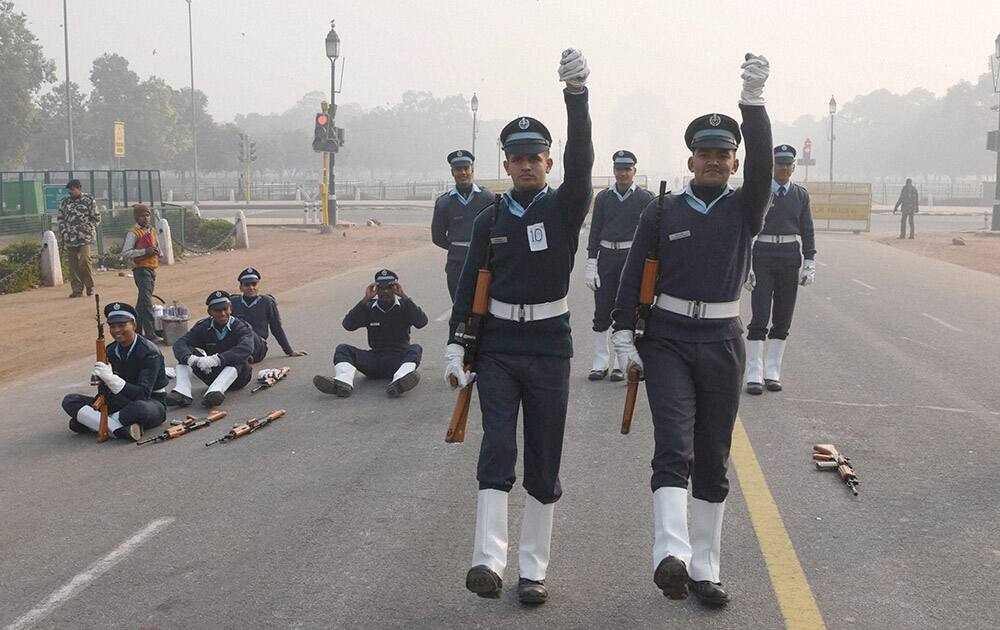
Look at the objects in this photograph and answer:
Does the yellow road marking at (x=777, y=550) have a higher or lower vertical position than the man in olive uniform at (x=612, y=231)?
lower

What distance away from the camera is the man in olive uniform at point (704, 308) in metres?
5.14

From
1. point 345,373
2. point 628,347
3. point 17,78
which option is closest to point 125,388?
point 345,373

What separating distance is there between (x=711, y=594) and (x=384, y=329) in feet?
20.7

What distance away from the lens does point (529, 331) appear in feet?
17.1

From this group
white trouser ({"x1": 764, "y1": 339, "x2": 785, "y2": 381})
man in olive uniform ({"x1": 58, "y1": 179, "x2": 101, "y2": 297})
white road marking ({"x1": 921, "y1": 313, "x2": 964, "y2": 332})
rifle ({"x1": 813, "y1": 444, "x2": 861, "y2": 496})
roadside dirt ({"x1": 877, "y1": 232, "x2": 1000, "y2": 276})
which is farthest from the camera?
roadside dirt ({"x1": 877, "y1": 232, "x2": 1000, "y2": 276})

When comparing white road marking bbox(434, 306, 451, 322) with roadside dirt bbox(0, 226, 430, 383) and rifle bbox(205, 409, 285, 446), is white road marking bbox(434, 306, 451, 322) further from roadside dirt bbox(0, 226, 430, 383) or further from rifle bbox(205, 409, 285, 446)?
rifle bbox(205, 409, 285, 446)

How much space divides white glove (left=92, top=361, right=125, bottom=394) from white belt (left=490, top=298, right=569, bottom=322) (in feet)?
14.9

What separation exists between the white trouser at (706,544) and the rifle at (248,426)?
15.0ft

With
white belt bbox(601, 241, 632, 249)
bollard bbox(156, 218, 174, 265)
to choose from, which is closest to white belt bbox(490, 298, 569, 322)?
white belt bbox(601, 241, 632, 249)

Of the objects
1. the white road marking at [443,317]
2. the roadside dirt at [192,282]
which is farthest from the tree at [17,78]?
the white road marking at [443,317]

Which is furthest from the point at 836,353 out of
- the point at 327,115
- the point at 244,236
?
the point at 327,115

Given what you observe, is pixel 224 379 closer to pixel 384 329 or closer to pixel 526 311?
pixel 384 329

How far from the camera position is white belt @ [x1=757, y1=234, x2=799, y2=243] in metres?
10.1

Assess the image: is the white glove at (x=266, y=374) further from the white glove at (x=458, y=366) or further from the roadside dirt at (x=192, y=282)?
the white glove at (x=458, y=366)
